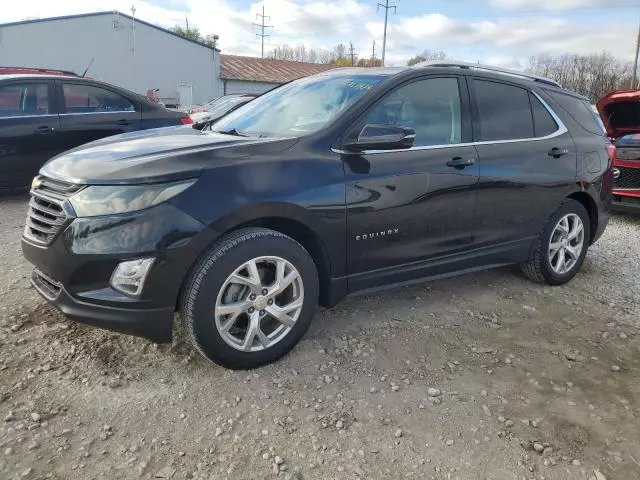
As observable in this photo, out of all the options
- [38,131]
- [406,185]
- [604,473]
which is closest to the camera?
[604,473]

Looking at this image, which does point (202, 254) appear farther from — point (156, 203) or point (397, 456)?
point (397, 456)

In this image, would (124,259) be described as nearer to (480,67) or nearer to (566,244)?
(480,67)

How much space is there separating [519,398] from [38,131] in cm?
627

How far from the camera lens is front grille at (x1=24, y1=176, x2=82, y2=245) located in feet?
9.04

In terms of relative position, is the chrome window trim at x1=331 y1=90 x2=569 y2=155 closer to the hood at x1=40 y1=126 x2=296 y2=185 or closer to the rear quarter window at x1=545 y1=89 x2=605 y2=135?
the rear quarter window at x1=545 y1=89 x2=605 y2=135

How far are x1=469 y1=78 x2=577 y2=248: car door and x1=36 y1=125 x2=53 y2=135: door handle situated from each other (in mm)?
5278

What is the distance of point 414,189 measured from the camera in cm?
344

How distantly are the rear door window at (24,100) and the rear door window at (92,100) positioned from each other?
0.25m

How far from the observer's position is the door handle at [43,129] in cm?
661

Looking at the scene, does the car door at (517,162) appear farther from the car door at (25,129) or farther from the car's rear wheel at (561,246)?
the car door at (25,129)

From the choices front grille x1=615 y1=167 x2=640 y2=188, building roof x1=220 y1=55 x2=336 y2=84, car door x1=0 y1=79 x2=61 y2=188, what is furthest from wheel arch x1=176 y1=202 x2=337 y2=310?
building roof x1=220 y1=55 x2=336 y2=84

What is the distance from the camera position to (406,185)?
11.1 feet

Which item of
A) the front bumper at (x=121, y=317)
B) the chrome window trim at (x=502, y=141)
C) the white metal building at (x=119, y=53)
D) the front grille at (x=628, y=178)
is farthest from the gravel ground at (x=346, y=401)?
the white metal building at (x=119, y=53)

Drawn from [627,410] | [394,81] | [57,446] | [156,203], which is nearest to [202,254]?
[156,203]
